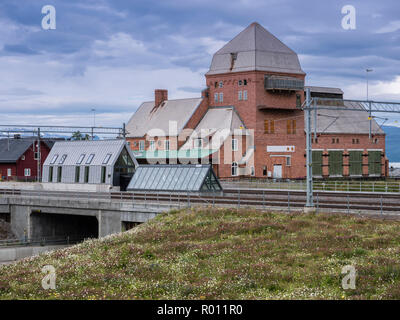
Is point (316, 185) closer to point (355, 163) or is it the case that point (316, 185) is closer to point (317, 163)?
point (317, 163)

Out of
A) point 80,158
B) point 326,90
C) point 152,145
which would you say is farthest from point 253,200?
point 326,90

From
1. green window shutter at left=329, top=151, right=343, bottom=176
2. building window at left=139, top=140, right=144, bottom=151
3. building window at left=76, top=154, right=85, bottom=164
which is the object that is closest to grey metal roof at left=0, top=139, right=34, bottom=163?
building window at left=139, top=140, right=144, bottom=151

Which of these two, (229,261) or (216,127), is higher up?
(216,127)

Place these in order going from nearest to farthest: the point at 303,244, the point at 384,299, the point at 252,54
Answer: the point at 384,299, the point at 303,244, the point at 252,54

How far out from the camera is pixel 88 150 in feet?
190

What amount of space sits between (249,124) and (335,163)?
1719cm

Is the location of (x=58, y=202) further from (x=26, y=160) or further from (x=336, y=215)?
(x=26, y=160)

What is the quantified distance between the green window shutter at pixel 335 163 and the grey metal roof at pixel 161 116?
21.4m

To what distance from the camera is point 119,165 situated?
54688 mm

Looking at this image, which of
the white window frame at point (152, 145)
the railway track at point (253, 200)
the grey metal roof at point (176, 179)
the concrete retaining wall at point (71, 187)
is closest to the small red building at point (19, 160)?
the white window frame at point (152, 145)

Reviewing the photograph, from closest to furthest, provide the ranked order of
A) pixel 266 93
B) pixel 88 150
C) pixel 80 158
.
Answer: pixel 80 158, pixel 88 150, pixel 266 93
